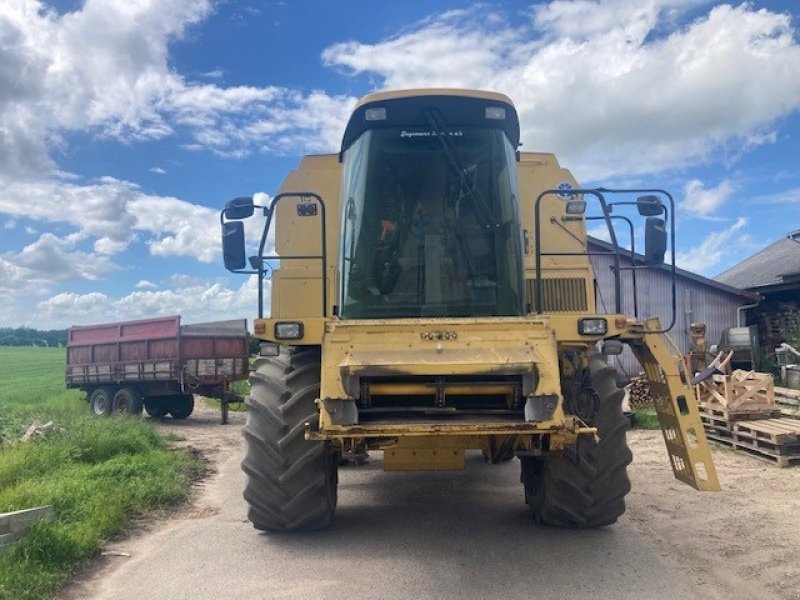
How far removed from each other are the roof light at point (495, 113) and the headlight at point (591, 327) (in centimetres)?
182

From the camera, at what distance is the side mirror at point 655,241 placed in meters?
5.84

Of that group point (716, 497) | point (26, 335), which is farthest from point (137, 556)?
point (26, 335)

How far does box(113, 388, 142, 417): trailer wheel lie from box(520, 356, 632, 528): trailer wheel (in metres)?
14.4

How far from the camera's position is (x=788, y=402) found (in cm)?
1267

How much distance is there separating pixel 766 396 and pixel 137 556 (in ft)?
30.0

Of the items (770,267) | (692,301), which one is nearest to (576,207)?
(692,301)

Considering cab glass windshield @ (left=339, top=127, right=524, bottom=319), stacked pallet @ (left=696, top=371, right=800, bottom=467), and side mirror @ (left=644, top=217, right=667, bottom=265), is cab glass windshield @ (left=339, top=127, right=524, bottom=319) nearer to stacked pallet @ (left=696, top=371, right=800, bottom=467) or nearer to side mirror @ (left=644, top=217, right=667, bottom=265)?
side mirror @ (left=644, top=217, right=667, bottom=265)

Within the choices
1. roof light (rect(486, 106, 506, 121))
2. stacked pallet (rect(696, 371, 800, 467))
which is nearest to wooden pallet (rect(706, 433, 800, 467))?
stacked pallet (rect(696, 371, 800, 467))

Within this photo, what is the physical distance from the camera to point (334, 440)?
5262 millimetres

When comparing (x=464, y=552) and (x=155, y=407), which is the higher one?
(x=155, y=407)

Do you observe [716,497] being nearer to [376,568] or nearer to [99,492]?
[376,568]

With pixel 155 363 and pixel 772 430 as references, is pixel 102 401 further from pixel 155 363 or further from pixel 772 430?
pixel 772 430

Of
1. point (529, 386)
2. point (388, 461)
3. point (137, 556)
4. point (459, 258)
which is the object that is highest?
point (459, 258)

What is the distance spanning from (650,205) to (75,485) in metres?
6.04
